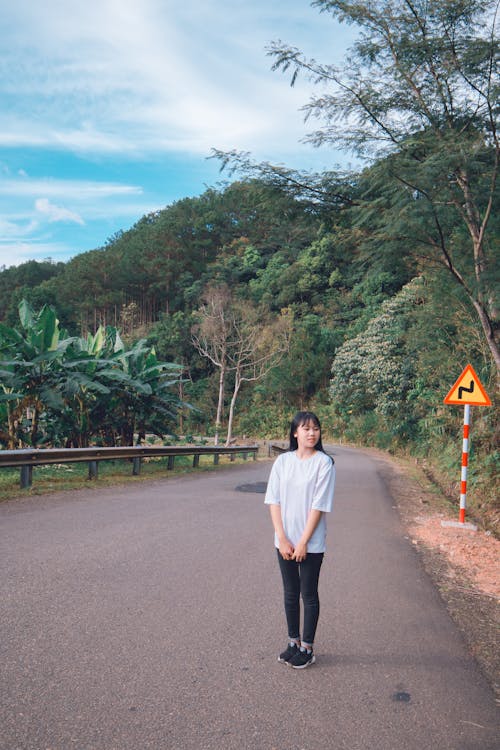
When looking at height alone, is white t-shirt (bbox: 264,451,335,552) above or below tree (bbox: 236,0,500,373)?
below

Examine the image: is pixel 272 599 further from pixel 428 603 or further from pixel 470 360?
pixel 470 360

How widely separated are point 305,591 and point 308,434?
3.39ft

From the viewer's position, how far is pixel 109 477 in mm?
13188

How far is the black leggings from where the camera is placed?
4094mm

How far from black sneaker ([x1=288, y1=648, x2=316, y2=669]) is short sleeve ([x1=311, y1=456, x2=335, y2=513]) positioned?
0.92m

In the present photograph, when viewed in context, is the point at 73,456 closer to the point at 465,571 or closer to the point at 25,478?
the point at 25,478

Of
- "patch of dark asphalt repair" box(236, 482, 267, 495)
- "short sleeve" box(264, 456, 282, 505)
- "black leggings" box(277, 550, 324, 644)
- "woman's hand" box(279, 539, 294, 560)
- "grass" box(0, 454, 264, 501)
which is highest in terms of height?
"short sleeve" box(264, 456, 282, 505)

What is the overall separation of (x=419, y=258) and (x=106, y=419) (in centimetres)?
817

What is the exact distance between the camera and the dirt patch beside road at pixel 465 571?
4.83m

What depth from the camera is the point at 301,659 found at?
399 cm

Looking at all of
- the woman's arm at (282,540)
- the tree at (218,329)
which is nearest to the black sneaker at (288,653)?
the woman's arm at (282,540)

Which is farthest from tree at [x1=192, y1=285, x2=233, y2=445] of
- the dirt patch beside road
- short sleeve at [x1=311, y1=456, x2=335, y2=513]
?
short sleeve at [x1=311, y1=456, x2=335, y2=513]

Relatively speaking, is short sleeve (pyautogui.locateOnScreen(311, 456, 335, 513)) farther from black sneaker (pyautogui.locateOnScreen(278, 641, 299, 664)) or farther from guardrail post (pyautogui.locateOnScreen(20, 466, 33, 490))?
guardrail post (pyautogui.locateOnScreen(20, 466, 33, 490))

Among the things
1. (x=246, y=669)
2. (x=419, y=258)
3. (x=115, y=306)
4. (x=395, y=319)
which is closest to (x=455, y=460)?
(x=419, y=258)
